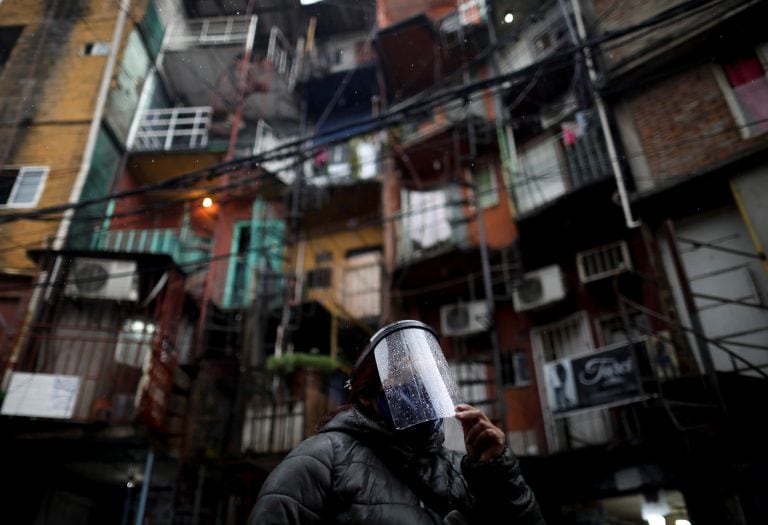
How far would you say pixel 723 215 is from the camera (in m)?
8.87

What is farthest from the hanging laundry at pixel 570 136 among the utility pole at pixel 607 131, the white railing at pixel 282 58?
the white railing at pixel 282 58

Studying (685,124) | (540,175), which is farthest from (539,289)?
(685,124)

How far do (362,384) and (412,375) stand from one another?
0.92 ft

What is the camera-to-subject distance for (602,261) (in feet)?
36.8

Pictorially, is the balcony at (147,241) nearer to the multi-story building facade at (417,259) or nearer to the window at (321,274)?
the multi-story building facade at (417,259)

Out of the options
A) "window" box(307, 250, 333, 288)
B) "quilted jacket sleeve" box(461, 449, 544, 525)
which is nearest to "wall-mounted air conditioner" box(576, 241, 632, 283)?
"window" box(307, 250, 333, 288)

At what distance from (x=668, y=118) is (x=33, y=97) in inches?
425

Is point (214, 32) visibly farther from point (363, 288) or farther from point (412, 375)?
point (412, 375)

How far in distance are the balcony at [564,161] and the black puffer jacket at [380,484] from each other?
370 inches

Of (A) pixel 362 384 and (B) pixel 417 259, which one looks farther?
(B) pixel 417 259

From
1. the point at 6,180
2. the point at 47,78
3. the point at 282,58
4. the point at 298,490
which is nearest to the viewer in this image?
the point at 298,490

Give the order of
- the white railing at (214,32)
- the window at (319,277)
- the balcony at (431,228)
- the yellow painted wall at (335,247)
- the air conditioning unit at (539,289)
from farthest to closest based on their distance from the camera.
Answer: the white railing at (214,32) → the window at (319,277) → the yellow painted wall at (335,247) → the balcony at (431,228) → the air conditioning unit at (539,289)

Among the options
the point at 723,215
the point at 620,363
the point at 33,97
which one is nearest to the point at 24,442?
the point at 33,97

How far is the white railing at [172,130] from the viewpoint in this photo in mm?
17016
